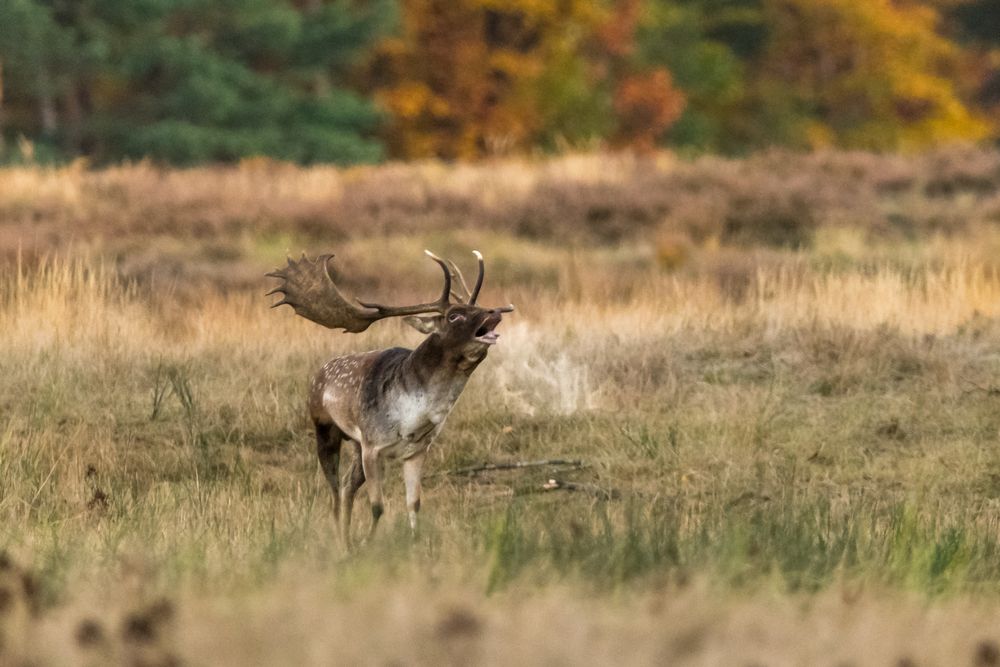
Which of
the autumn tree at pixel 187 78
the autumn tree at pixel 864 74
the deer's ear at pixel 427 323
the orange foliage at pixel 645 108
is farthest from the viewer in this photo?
the autumn tree at pixel 864 74

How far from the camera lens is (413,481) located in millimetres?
8539

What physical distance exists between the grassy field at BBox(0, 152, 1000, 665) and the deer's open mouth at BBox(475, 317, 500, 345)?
0.75m

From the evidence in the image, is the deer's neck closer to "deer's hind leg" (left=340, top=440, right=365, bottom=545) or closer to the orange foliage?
"deer's hind leg" (left=340, top=440, right=365, bottom=545)

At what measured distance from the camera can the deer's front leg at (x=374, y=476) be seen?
8305mm

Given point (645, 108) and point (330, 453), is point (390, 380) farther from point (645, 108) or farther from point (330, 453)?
point (645, 108)

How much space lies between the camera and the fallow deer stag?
26.8ft

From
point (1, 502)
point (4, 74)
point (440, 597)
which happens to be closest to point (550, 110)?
point (4, 74)

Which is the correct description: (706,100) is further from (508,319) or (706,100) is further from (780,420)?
(780,420)

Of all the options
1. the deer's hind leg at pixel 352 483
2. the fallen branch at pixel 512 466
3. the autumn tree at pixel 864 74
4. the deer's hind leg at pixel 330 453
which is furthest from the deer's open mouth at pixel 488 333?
the autumn tree at pixel 864 74

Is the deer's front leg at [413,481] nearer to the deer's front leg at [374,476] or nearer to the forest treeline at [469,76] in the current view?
the deer's front leg at [374,476]

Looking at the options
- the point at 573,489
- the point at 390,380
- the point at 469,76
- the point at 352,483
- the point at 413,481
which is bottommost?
the point at 573,489

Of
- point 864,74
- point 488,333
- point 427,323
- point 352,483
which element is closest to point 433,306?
point 427,323

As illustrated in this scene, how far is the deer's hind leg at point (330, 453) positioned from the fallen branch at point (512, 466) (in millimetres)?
1654

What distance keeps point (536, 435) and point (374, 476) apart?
11.9ft
